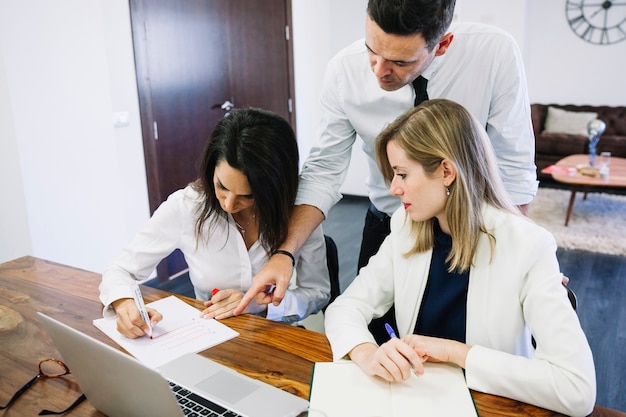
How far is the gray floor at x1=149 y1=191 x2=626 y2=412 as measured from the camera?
222 centimetres

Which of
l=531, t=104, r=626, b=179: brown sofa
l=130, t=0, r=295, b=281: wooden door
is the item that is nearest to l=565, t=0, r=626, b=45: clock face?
l=531, t=104, r=626, b=179: brown sofa

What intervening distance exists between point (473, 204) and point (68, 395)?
89 centimetres

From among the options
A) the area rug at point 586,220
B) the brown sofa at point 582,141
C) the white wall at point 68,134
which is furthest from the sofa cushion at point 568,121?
the white wall at point 68,134

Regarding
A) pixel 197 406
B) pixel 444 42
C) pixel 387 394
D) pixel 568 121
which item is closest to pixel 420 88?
pixel 444 42

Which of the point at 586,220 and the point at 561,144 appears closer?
the point at 586,220

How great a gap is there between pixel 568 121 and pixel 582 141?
1.47 ft

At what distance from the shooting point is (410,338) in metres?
0.99

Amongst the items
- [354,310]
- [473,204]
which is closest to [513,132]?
[473,204]

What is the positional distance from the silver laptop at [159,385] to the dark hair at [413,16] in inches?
29.9

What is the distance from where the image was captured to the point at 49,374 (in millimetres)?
990

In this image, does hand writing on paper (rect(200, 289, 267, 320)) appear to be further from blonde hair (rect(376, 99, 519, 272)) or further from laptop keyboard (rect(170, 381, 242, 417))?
blonde hair (rect(376, 99, 519, 272))

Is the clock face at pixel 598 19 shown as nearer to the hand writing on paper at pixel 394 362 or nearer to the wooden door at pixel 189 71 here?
the wooden door at pixel 189 71

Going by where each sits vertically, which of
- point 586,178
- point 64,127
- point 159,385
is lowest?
point 586,178

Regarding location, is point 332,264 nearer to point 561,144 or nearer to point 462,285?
point 462,285
